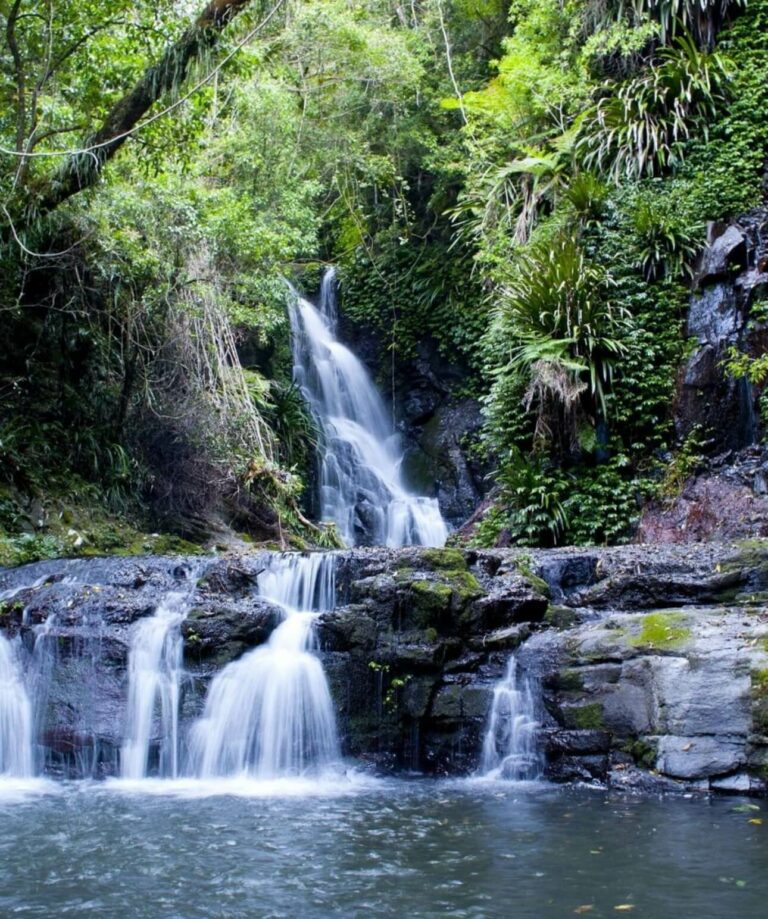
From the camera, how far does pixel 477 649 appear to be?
8523mm

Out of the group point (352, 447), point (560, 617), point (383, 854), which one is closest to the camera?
point (383, 854)

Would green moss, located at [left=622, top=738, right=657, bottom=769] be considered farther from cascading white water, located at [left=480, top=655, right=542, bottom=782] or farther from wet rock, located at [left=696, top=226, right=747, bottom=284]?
wet rock, located at [left=696, top=226, right=747, bottom=284]

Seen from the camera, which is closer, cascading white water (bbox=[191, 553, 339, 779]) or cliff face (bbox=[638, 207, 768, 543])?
cascading white water (bbox=[191, 553, 339, 779])

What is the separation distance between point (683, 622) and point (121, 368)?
9217mm

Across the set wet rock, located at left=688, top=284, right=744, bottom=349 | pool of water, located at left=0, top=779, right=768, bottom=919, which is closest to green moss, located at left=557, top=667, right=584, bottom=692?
A: pool of water, located at left=0, top=779, right=768, bottom=919

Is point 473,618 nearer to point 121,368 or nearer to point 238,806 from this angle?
point 238,806

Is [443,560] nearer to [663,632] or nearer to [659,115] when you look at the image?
[663,632]

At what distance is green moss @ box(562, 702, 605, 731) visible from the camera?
768cm

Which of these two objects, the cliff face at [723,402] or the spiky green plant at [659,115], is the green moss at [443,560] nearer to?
the cliff face at [723,402]

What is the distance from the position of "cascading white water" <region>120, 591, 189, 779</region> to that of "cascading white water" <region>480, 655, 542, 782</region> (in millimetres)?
2742

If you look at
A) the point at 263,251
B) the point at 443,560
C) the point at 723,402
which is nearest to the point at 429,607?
the point at 443,560

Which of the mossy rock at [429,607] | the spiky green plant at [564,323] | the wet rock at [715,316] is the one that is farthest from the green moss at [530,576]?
the wet rock at [715,316]

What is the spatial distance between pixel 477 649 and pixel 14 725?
427cm

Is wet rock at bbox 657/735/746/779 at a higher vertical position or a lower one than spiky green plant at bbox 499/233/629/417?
lower
